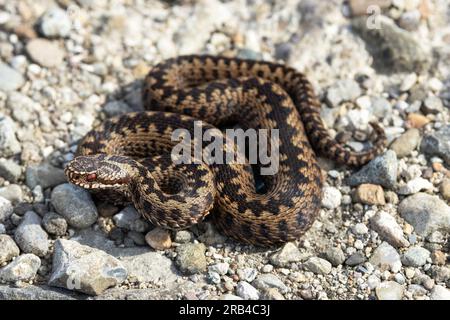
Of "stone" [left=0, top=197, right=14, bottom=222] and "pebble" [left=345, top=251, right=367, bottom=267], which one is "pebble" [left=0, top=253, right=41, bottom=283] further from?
"pebble" [left=345, top=251, right=367, bottom=267]

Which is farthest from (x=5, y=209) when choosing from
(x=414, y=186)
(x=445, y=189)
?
(x=445, y=189)

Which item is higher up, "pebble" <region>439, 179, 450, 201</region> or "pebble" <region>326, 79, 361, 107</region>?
"pebble" <region>326, 79, 361, 107</region>

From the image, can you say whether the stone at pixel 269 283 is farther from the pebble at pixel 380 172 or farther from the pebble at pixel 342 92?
the pebble at pixel 342 92

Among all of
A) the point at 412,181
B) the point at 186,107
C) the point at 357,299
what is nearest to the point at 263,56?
the point at 186,107

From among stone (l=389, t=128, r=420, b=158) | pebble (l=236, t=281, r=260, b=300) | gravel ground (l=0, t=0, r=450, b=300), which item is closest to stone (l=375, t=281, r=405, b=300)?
gravel ground (l=0, t=0, r=450, b=300)

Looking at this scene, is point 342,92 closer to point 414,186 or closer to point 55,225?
point 414,186

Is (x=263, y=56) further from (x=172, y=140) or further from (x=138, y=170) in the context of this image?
(x=138, y=170)
